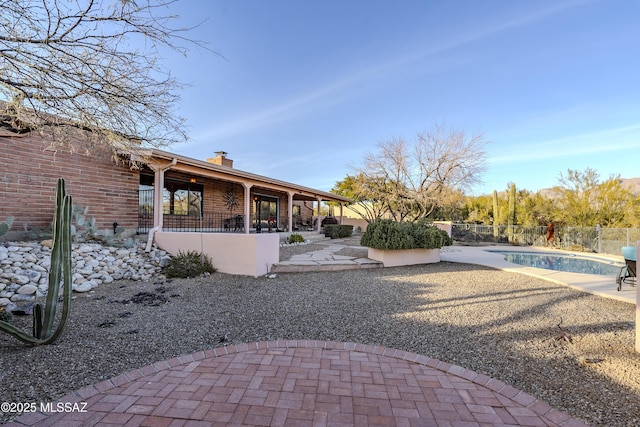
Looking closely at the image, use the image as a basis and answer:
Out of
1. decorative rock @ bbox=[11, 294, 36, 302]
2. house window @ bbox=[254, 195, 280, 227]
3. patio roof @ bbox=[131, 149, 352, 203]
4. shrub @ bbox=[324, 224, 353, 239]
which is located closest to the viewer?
decorative rock @ bbox=[11, 294, 36, 302]

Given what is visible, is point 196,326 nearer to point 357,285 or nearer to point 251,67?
point 357,285

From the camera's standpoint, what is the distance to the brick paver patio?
2020 millimetres

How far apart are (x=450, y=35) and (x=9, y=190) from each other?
12486mm

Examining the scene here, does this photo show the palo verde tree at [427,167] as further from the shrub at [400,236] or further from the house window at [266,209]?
the shrub at [400,236]

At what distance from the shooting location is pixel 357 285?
6109mm

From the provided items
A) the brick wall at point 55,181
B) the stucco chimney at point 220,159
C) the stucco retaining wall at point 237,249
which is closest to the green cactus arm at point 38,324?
the stucco retaining wall at point 237,249

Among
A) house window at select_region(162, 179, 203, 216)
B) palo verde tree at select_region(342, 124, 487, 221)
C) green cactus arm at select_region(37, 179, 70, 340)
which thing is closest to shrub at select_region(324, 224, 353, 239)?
palo verde tree at select_region(342, 124, 487, 221)

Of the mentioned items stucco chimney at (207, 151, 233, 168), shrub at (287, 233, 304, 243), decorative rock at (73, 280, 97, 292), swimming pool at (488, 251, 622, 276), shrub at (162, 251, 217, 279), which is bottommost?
swimming pool at (488, 251, 622, 276)

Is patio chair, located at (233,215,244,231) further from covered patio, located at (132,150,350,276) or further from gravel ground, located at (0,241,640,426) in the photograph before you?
gravel ground, located at (0,241,640,426)

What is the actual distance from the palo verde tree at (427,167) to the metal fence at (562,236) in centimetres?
486

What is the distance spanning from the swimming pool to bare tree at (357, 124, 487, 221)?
434 cm

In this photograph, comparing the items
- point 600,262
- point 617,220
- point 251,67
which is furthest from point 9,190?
point 617,220

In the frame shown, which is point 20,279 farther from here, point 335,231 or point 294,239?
point 335,231

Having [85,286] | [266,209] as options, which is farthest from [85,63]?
[266,209]
